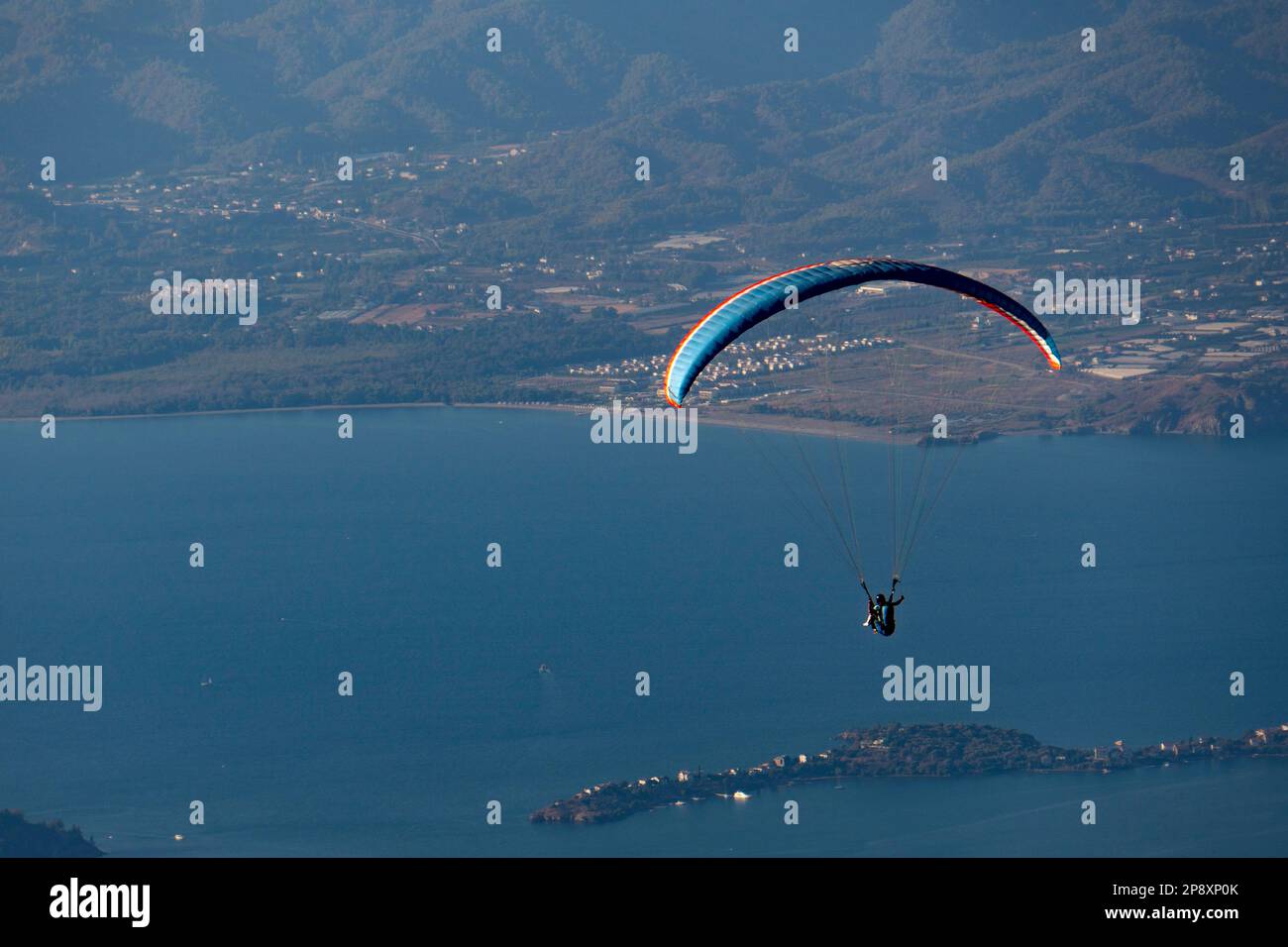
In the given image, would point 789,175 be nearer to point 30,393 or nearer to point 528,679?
point 30,393

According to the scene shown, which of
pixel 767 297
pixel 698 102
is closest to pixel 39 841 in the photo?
pixel 767 297

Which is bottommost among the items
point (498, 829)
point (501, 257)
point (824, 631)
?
point (498, 829)

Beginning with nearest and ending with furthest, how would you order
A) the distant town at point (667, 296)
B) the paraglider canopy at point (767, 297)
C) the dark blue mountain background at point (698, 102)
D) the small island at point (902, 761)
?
the paraglider canopy at point (767, 297)
the small island at point (902, 761)
the distant town at point (667, 296)
the dark blue mountain background at point (698, 102)

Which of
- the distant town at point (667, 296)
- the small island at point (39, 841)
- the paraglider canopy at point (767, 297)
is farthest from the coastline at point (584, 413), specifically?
the paraglider canopy at point (767, 297)

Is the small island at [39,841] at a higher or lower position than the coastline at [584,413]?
lower

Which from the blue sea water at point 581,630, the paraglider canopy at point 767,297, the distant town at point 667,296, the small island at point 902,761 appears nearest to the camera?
the paraglider canopy at point 767,297

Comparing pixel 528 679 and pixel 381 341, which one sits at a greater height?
pixel 381 341

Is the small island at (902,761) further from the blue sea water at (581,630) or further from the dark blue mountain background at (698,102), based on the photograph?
the dark blue mountain background at (698,102)
